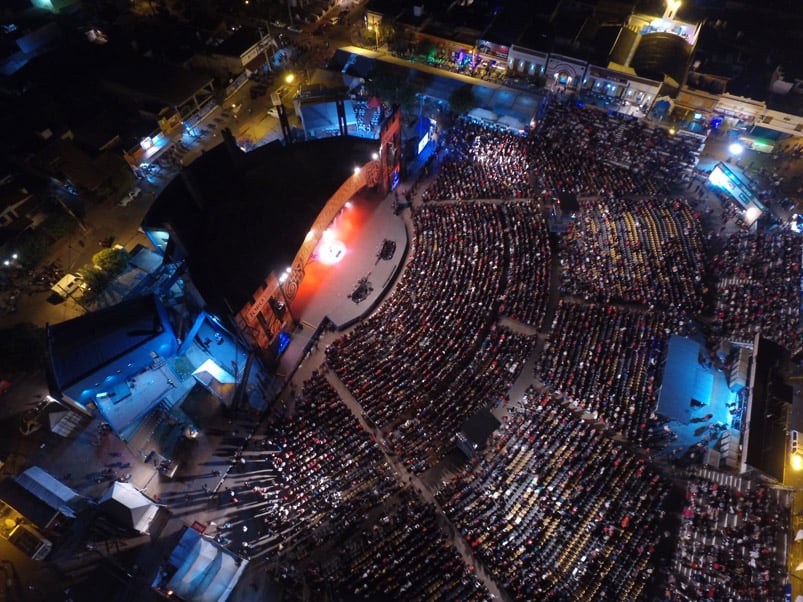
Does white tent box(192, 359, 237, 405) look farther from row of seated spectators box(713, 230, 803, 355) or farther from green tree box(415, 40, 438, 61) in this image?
green tree box(415, 40, 438, 61)

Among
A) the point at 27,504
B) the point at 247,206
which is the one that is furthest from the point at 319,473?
the point at 247,206

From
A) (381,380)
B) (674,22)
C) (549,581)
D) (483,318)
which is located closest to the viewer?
(549,581)

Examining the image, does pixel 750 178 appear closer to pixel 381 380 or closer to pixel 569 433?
pixel 569 433

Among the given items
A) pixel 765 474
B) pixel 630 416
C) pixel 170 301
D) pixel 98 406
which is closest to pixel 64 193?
pixel 170 301

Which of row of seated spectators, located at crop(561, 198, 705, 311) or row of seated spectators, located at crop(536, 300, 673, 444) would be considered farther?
row of seated spectators, located at crop(561, 198, 705, 311)

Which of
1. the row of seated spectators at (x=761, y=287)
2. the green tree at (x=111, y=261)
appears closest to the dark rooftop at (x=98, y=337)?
the green tree at (x=111, y=261)

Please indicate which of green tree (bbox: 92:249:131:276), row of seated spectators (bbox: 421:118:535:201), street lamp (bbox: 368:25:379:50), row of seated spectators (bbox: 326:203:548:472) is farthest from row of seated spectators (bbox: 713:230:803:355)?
green tree (bbox: 92:249:131:276)

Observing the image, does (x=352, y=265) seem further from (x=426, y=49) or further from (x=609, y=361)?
(x=426, y=49)
